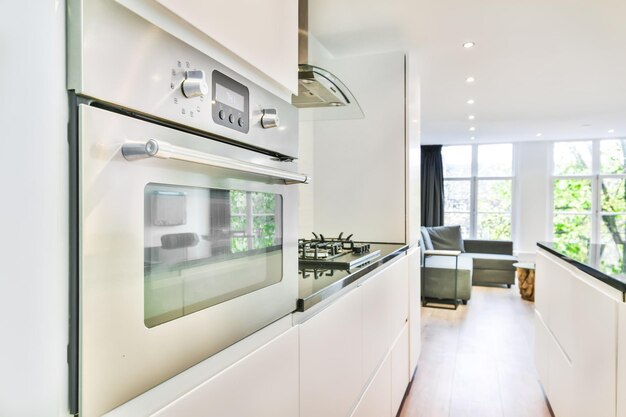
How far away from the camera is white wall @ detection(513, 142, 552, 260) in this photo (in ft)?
25.8

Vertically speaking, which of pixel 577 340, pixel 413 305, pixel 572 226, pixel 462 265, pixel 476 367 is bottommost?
pixel 476 367

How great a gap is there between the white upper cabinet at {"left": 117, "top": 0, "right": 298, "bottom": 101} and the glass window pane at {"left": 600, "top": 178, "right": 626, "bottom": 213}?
8509 mm

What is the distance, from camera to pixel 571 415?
6.06ft

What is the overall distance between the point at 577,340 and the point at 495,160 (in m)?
7.13

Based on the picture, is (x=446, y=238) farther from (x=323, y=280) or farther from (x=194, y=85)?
(x=194, y=85)

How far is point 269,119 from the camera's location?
0.87 meters

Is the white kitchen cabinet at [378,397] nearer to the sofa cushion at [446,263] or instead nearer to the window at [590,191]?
the sofa cushion at [446,263]

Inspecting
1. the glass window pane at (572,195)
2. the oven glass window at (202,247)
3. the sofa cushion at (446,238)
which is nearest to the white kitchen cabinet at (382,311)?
the oven glass window at (202,247)

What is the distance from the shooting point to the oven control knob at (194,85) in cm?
61

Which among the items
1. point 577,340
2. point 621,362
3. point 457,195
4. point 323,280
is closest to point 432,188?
point 457,195

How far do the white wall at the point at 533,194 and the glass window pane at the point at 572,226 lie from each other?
0.54 feet

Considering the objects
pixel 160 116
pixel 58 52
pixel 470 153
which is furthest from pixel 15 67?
pixel 470 153

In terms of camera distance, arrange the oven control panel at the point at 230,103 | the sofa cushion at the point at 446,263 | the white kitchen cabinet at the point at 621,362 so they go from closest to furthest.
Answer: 1. the oven control panel at the point at 230,103
2. the white kitchen cabinet at the point at 621,362
3. the sofa cushion at the point at 446,263

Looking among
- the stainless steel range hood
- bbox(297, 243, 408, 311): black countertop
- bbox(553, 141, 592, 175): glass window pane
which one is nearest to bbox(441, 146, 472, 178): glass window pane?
bbox(553, 141, 592, 175): glass window pane
